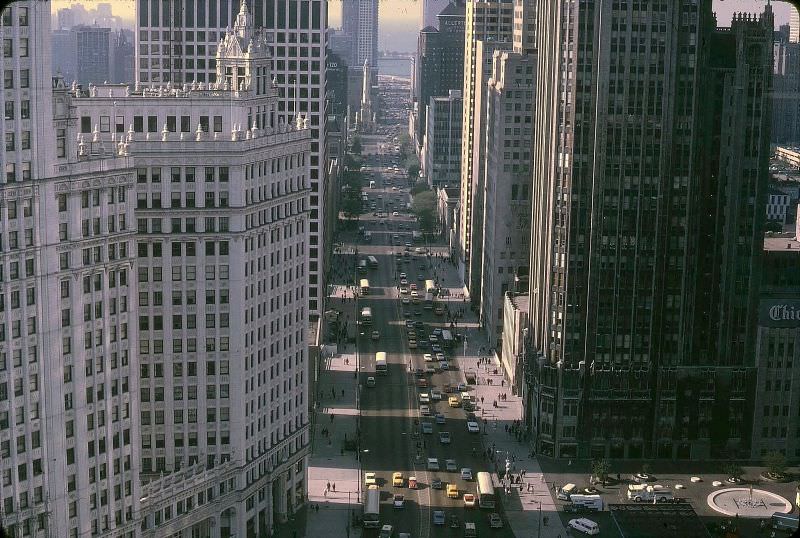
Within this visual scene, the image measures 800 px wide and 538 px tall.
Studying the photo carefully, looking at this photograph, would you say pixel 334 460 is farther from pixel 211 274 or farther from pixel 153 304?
pixel 153 304

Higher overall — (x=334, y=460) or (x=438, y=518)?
(x=334, y=460)

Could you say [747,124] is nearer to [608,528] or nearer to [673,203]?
[673,203]

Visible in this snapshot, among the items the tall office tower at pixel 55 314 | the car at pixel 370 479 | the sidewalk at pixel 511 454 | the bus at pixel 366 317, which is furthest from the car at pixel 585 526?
the bus at pixel 366 317

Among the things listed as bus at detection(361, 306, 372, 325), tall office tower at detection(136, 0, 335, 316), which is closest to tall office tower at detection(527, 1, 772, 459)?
tall office tower at detection(136, 0, 335, 316)

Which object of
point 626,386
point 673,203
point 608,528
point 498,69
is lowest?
point 608,528

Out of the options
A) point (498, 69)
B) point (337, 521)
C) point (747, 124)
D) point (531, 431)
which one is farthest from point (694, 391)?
point (498, 69)

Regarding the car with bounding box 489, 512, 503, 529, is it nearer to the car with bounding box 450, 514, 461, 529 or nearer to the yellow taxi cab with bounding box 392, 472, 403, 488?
the car with bounding box 450, 514, 461, 529

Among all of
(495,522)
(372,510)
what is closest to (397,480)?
(372,510)
